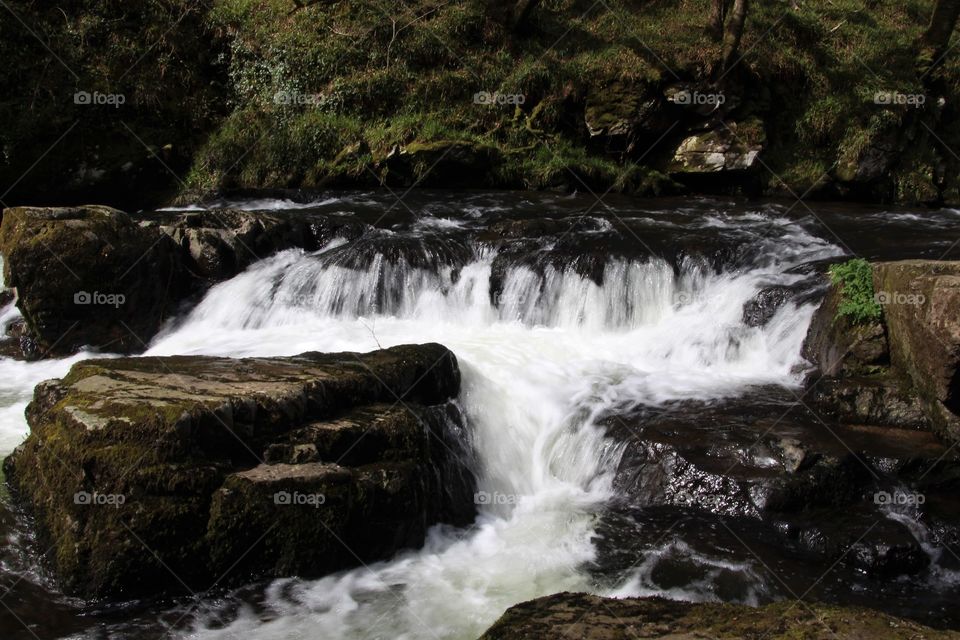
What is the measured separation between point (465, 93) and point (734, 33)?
18.1 ft

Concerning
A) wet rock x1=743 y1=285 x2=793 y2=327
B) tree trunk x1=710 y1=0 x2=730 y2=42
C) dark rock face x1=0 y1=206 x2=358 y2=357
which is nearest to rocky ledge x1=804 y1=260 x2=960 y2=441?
wet rock x1=743 y1=285 x2=793 y2=327

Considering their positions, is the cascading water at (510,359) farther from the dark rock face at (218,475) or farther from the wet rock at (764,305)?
the dark rock face at (218,475)

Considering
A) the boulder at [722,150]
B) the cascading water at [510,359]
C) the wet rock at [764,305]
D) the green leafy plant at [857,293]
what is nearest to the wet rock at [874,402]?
the green leafy plant at [857,293]

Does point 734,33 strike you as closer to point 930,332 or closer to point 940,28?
point 940,28

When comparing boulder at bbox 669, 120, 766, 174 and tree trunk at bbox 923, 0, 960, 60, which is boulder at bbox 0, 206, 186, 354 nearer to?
boulder at bbox 669, 120, 766, 174

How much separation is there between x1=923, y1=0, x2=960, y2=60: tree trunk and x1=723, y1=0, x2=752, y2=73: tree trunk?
14.0 ft

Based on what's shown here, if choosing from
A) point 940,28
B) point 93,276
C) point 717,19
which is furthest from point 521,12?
point 93,276

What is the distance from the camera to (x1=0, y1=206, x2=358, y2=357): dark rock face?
910 centimetres

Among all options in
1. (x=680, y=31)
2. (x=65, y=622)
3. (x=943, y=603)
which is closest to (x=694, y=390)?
(x=943, y=603)

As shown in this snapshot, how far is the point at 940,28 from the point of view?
656 inches

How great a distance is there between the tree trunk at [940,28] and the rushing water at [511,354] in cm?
616

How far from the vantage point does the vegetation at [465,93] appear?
15500 mm

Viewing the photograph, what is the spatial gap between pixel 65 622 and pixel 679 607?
11.4ft

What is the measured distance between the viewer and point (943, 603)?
16.4ft
